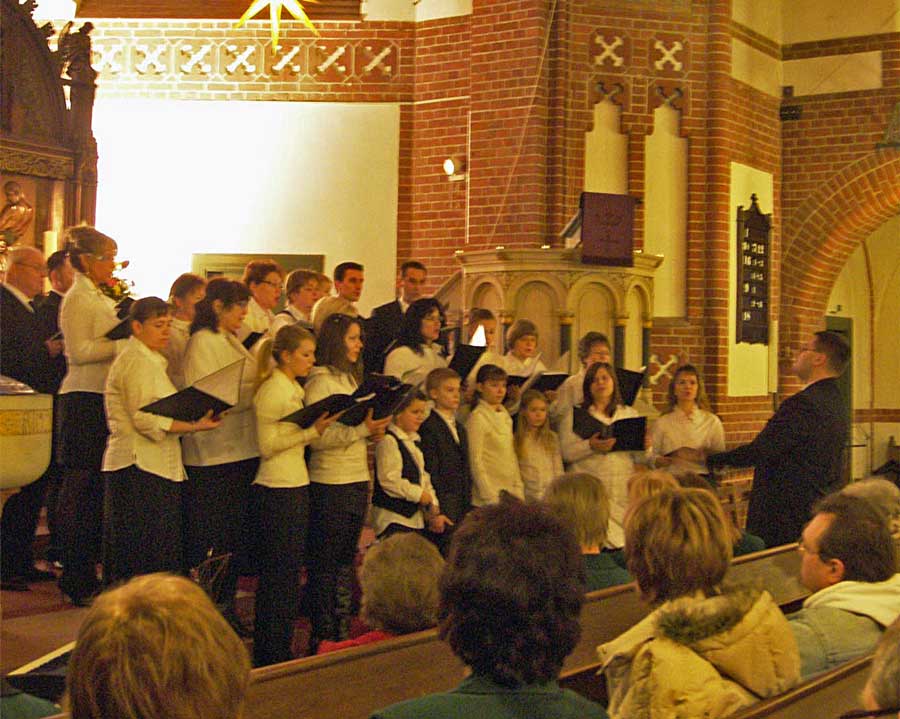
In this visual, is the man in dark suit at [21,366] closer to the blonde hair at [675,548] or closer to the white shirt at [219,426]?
the white shirt at [219,426]

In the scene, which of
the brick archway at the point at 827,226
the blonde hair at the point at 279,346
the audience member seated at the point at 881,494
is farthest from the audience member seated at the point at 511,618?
Result: the brick archway at the point at 827,226

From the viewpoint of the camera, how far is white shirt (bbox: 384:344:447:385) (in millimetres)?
6934

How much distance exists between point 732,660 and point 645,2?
9.22m

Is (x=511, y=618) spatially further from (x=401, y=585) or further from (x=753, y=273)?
(x=753, y=273)

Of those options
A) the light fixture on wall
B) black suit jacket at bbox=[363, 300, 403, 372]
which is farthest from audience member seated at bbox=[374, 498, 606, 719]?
the light fixture on wall

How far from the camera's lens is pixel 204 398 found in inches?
198

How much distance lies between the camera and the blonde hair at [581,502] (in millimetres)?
4422

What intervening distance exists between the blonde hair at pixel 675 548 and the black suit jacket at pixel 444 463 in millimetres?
3239

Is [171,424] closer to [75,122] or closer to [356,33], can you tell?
[75,122]

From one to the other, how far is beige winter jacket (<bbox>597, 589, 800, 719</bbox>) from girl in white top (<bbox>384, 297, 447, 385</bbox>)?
4.10 m

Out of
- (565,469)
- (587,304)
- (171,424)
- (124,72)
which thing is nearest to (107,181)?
(124,72)

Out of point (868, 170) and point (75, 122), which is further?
point (868, 170)

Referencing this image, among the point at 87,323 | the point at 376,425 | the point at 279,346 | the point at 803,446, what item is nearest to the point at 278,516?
the point at 376,425

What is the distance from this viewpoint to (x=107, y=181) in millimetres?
11922
